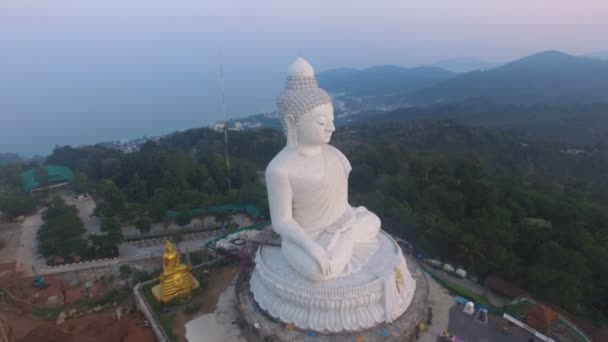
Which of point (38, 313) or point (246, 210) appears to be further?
point (246, 210)

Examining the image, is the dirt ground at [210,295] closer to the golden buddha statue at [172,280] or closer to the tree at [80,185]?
the golden buddha statue at [172,280]

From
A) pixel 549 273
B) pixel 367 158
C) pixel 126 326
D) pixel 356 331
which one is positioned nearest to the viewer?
pixel 356 331

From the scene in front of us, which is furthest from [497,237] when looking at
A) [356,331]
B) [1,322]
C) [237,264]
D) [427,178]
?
[1,322]

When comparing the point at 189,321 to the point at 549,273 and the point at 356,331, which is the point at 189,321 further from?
the point at 549,273

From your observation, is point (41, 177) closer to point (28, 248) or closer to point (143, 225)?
point (28, 248)

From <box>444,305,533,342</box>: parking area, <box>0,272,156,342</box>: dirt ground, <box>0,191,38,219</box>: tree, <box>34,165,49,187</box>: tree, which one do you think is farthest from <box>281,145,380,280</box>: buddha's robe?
<box>34,165,49,187</box>: tree
